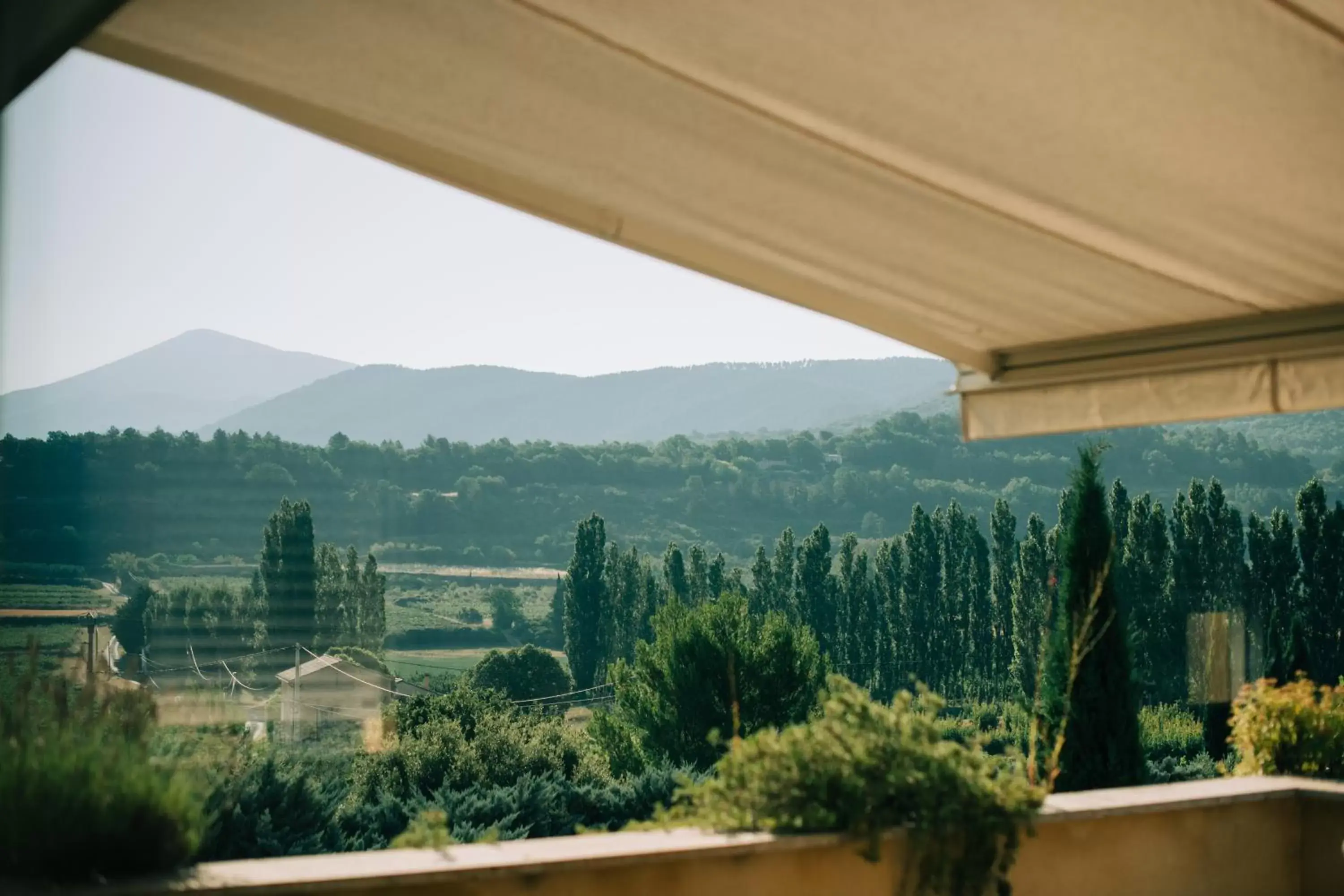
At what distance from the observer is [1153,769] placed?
18969mm

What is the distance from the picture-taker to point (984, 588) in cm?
4419

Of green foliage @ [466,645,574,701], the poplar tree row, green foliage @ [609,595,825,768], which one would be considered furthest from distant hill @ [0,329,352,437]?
green foliage @ [609,595,825,768]

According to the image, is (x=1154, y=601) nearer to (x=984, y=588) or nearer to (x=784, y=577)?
(x=984, y=588)

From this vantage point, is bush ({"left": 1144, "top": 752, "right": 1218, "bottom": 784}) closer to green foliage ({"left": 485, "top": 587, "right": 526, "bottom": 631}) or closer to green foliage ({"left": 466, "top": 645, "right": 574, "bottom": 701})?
green foliage ({"left": 466, "top": 645, "right": 574, "bottom": 701})

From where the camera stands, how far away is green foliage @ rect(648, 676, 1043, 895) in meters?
2.64

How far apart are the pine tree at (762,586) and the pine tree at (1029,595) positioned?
960 centimetres

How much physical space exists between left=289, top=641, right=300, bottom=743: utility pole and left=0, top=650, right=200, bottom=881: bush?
44.6 m

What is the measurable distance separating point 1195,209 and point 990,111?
58 centimetres

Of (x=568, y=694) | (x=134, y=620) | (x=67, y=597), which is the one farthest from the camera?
(x=568, y=694)

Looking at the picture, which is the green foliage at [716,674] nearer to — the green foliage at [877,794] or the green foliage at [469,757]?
the green foliage at [469,757]

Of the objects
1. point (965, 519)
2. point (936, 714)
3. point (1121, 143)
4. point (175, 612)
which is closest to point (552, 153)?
point (1121, 143)

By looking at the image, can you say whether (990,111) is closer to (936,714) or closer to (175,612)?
(936,714)

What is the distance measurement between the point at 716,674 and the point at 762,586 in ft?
111

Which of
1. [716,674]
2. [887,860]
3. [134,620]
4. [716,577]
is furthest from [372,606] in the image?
[887,860]
